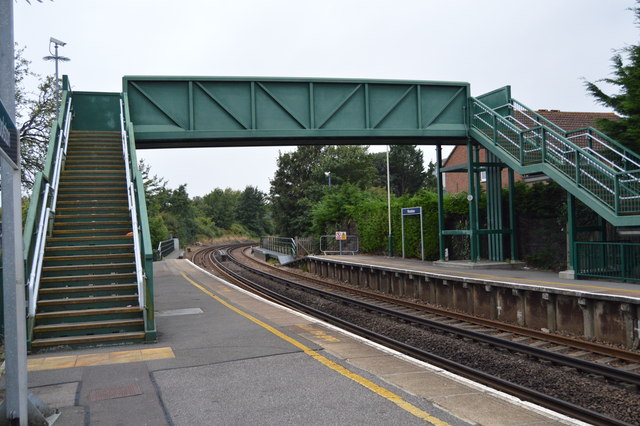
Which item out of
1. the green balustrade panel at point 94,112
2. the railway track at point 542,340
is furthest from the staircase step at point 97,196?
the railway track at point 542,340

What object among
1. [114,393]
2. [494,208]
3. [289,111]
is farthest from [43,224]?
[494,208]

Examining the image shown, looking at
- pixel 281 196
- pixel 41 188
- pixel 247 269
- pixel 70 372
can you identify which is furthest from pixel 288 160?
pixel 70 372

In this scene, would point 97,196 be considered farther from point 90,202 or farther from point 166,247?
point 166,247

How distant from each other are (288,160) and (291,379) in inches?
2047

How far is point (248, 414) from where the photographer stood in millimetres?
5258

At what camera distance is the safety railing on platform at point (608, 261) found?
1349 cm

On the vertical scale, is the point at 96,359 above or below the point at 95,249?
below

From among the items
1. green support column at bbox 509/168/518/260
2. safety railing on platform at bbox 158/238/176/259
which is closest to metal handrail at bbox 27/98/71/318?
green support column at bbox 509/168/518/260

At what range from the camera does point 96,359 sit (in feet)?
24.9

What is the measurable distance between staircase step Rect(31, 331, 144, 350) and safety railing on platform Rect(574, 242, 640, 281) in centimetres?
1155

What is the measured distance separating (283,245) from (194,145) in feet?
67.9

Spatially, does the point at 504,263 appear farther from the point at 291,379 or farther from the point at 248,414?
the point at 248,414

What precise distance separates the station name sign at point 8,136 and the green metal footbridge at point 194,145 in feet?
14.2

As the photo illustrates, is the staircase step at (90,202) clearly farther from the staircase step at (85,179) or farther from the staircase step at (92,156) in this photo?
the staircase step at (92,156)
